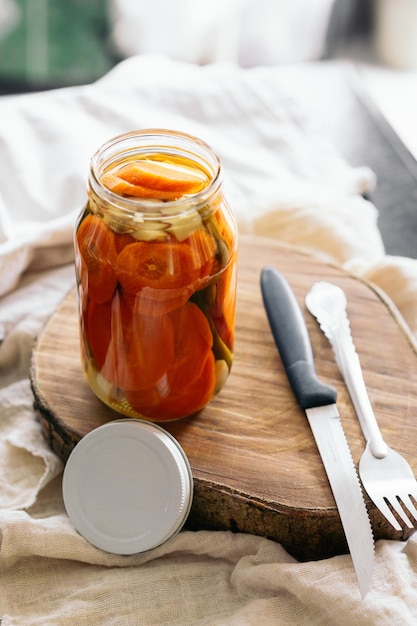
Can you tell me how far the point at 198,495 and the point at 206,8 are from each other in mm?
1734

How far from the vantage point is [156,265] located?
35.8 inches

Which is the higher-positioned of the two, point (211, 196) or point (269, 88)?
point (211, 196)

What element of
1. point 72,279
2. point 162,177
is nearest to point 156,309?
point 162,177

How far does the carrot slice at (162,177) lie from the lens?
0.92 meters

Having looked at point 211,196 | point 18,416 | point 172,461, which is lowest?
point 18,416

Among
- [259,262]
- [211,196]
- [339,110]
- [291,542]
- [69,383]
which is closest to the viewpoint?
[211,196]

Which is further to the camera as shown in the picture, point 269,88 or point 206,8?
point 206,8

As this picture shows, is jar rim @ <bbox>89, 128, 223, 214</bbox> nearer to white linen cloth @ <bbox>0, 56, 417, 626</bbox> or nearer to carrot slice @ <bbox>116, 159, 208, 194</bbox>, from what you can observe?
carrot slice @ <bbox>116, 159, 208, 194</bbox>

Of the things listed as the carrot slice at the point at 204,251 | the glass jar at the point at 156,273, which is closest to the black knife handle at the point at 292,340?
the glass jar at the point at 156,273

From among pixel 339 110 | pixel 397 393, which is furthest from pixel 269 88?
pixel 397 393

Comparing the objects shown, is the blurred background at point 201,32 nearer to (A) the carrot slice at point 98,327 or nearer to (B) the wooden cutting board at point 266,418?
(B) the wooden cutting board at point 266,418

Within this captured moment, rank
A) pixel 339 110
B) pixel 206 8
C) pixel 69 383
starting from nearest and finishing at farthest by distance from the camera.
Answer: pixel 69 383
pixel 339 110
pixel 206 8

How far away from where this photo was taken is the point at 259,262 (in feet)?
4.34

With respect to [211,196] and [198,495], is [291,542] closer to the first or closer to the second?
[198,495]
